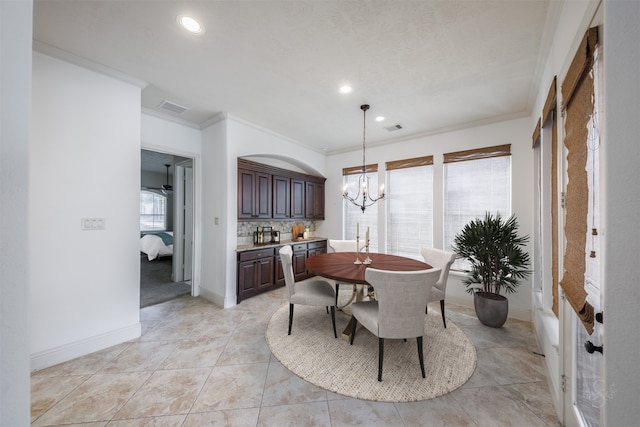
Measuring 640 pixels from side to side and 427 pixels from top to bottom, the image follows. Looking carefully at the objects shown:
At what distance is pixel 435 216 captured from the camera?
3939mm

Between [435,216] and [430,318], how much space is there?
1.64m

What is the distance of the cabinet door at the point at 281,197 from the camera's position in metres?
4.36

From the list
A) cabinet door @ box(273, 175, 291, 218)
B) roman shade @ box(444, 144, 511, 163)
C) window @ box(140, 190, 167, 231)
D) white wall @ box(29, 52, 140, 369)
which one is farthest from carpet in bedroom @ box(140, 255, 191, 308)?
roman shade @ box(444, 144, 511, 163)

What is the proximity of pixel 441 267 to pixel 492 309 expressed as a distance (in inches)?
28.1

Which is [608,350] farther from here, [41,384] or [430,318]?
[41,384]

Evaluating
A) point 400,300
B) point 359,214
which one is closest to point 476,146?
point 359,214

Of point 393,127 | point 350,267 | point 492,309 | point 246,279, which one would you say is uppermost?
point 393,127

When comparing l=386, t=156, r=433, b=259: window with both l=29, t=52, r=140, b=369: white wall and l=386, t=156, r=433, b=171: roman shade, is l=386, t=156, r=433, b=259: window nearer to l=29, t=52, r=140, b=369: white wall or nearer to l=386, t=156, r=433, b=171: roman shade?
l=386, t=156, r=433, b=171: roman shade

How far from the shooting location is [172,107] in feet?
10.5

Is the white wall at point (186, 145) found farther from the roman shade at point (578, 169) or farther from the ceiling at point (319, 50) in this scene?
the roman shade at point (578, 169)

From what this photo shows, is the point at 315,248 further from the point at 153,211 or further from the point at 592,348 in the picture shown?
the point at 153,211

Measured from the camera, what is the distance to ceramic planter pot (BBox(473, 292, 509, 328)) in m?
2.79

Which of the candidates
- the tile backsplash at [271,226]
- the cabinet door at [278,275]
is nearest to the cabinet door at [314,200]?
the tile backsplash at [271,226]

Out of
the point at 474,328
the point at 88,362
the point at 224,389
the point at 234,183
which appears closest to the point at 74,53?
the point at 234,183
